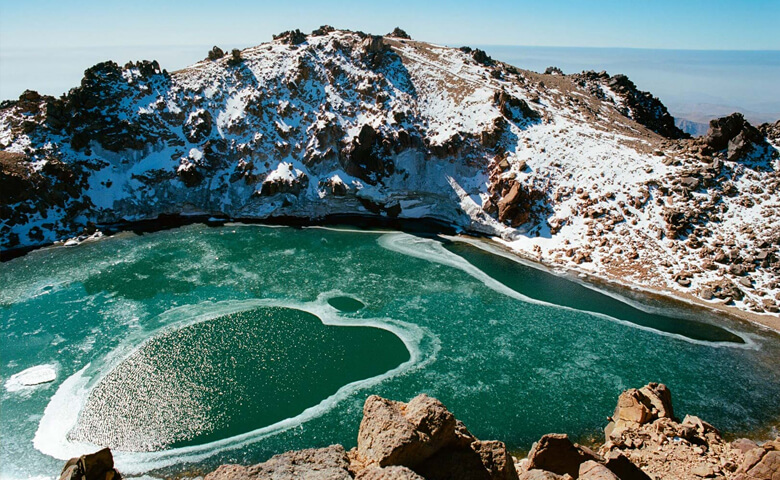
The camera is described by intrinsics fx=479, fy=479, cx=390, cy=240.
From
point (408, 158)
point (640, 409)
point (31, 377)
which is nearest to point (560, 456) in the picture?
point (640, 409)

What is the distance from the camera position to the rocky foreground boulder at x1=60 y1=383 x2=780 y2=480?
1680 centimetres

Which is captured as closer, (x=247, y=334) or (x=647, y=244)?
(x=247, y=334)

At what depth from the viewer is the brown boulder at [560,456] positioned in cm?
2291

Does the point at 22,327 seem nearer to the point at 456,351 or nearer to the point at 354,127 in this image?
the point at 456,351

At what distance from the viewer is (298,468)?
1711 centimetres

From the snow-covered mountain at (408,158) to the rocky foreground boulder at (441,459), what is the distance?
34.0m

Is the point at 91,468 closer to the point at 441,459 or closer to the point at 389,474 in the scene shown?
the point at 389,474

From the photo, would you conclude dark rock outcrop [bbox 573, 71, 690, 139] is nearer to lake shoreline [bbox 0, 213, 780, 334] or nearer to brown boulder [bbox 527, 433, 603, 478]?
lake shoreline [bbox 0, 213, 780, 334]

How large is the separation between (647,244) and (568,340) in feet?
77.3

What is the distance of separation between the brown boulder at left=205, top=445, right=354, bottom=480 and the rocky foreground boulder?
0.03m

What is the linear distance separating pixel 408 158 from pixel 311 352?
155 feet

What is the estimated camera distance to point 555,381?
39.6 m

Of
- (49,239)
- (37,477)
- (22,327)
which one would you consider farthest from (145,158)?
(37,477)

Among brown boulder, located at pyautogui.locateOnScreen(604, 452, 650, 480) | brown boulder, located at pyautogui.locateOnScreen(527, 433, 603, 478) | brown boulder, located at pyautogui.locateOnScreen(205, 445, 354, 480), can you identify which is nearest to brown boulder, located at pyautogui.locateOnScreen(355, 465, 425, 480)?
brown boulder, located at pyautogui.locateOnScreen(205, 445, 354, 480)
